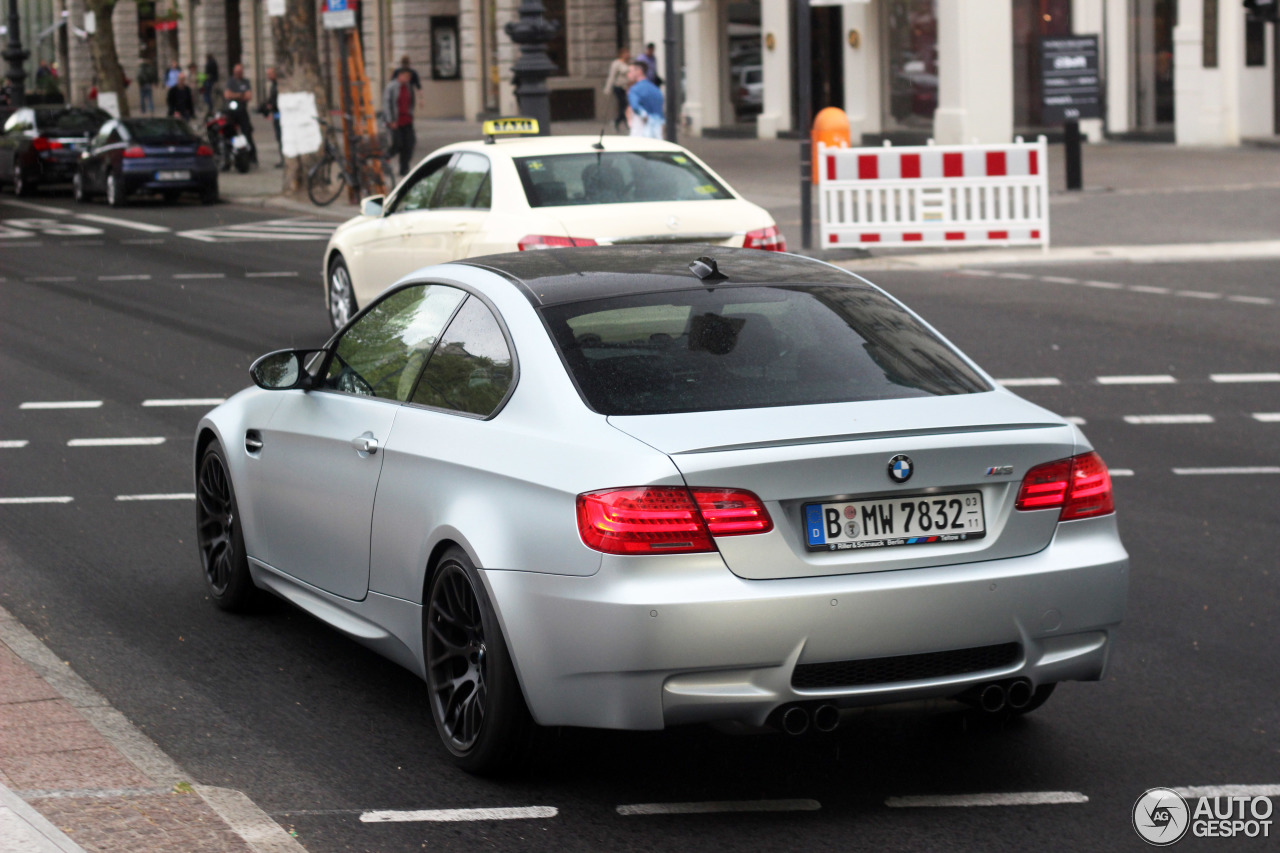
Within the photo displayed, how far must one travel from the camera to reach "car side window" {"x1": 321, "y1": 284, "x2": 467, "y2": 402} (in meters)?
5.75

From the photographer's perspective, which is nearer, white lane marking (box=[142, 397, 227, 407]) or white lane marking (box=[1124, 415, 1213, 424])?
white lane marking (box=[1124, 415, 1213, 424])

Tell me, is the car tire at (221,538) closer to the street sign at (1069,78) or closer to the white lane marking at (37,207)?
the street sign at (1069,78)

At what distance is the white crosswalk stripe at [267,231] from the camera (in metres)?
24.7

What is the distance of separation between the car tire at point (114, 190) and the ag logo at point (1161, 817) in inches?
1120

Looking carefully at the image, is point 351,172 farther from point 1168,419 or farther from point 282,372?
point 282,372

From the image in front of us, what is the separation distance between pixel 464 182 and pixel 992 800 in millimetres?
9178

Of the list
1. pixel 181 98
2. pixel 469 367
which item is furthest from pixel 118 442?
pixel 181 98

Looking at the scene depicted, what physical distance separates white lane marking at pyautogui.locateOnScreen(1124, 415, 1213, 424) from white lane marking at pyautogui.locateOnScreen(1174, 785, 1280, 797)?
598 cm

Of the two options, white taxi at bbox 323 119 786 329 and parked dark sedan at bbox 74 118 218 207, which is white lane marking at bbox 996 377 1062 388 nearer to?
white taxi at bbox 323 119 786 329

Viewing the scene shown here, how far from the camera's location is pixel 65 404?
11.9m

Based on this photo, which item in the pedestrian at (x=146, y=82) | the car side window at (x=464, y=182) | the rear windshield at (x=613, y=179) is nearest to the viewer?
the rear windshield at (x=613, y=179)

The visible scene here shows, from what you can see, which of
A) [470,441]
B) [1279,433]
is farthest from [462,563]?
[1279,433]

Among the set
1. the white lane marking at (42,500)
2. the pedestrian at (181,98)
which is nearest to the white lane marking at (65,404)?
the white lane marking at (42,500)

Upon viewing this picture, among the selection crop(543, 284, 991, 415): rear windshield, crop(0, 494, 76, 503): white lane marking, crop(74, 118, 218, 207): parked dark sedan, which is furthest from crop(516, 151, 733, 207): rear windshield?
crop(74, 118, 218, 207): parked dark sedan
